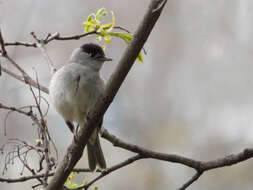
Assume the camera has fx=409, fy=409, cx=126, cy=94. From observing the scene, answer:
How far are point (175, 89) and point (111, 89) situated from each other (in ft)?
22.0

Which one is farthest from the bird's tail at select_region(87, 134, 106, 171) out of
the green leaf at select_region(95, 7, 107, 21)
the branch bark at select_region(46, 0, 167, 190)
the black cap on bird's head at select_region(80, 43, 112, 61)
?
the green leaf at select_region(95, 7, 107, 21)

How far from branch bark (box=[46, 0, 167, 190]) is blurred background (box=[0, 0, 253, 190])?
5.22m

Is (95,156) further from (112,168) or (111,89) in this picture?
(111,89)

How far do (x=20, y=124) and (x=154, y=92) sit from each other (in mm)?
3007

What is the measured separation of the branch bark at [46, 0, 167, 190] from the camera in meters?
2.50

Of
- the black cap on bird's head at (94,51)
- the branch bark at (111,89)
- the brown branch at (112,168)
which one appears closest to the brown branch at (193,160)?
the brown branch at (112,168)

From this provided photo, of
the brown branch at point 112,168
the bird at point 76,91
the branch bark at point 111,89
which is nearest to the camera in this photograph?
the branch bark at point 111,89

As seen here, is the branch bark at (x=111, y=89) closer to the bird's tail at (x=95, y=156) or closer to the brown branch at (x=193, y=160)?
the brown branch at (x=193, y=160)

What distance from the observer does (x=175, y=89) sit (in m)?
9.27

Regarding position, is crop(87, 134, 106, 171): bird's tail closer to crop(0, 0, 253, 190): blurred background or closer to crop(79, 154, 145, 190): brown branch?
crop(79, 154, 145, 190): brown branch

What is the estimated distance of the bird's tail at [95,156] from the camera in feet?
13.9

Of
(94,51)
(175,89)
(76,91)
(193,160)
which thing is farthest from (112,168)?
(175,89)

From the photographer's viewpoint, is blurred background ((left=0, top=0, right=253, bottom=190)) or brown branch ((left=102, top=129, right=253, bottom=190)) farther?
blurred background ((left=0, top=0, right=253, bottom=190))

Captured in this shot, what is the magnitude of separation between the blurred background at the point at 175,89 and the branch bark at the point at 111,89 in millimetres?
5218
